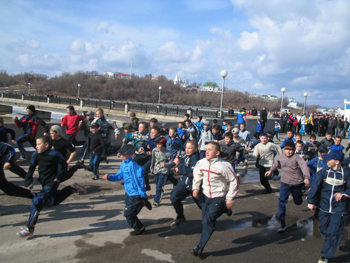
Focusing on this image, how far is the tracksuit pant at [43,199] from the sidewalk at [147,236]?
35cm

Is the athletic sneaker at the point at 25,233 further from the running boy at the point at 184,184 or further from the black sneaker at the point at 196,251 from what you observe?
the black sneaker at the point at 196,251

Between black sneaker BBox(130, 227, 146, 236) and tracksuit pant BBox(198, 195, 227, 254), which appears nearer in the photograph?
tracksuit pant BBox(198, 195, 227, 254)

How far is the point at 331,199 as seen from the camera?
13.6 feet

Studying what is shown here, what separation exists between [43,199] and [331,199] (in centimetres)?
454

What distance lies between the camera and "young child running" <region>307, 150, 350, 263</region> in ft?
13.1

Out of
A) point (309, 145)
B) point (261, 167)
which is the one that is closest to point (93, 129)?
point (261, 167)

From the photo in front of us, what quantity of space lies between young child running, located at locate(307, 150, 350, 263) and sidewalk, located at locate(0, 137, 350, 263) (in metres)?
0.50

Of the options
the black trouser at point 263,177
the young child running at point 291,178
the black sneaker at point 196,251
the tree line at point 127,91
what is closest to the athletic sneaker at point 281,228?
the young child running at point 291,178

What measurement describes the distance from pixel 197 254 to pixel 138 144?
145 inches

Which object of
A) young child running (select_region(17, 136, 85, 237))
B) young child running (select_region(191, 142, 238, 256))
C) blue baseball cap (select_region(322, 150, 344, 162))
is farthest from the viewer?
young child running (select_region(17, 136, 85, 237))

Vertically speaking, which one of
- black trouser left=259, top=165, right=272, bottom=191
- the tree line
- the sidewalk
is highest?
the tree line

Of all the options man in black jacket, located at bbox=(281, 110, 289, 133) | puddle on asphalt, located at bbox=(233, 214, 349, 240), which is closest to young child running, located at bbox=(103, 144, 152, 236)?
puddle on asphalt, located at bbox=(233, 214, 349, 240)

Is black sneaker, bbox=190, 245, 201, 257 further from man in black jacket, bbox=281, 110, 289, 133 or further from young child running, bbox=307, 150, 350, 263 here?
man in black jacket, bbox=281, 110, 289, 133

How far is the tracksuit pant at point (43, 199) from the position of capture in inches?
172
